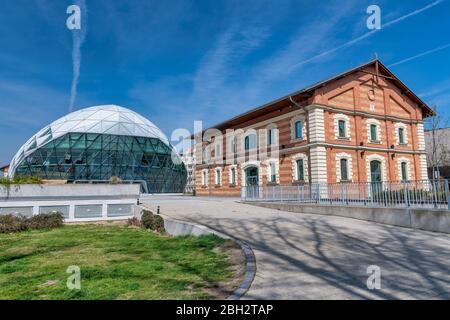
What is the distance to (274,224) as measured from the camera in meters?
11.1

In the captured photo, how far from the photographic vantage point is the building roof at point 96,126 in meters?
46.8

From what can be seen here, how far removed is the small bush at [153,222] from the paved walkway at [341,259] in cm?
254

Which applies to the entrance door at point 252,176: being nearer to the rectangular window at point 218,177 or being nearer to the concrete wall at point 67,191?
the rectangular window at point 218,177

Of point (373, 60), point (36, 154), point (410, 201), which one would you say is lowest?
point (410, 201)

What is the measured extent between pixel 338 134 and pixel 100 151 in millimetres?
35042

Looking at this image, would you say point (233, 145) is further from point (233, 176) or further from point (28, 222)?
point (28, 222)

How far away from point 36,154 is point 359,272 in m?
50.4

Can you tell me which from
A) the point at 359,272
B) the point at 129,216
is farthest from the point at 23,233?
the point at 359,272

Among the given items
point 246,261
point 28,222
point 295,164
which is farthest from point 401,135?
point 28,222

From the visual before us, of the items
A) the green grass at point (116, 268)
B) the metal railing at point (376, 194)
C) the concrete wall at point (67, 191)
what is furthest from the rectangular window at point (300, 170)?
the green grass at point (116, 268)

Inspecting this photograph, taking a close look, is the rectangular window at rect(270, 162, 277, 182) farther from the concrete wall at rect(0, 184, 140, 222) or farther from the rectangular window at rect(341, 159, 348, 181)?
the concrete wall at rect(0, 184, 140, 222)

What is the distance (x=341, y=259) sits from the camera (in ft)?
21.5
